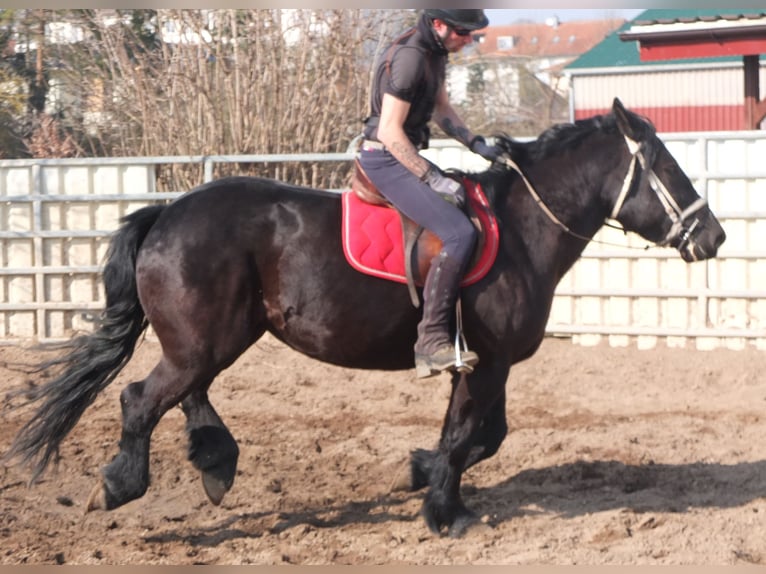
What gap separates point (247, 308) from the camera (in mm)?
5258

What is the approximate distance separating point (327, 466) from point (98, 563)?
6.85 feet

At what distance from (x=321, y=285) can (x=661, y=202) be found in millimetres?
1799

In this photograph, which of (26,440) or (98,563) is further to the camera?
(26,440)

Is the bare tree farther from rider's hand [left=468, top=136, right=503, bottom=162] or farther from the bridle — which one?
the bridle

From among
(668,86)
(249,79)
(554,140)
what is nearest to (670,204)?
(554,140)

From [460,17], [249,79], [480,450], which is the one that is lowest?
[480,450]

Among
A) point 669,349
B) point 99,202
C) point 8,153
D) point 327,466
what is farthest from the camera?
point 8,153

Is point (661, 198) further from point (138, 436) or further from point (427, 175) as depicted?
point (138, 436)

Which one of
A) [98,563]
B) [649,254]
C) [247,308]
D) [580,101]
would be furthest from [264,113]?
[580,101]

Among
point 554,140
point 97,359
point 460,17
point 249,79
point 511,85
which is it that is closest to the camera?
point 460,17

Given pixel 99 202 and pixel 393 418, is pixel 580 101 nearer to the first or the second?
pixel 99 202

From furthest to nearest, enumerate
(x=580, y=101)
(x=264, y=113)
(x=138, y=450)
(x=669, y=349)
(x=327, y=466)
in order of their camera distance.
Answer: (x=580, y=101) → (x=264, y=113) → (x=669, y=349) → (x=327, y=466) → (x=138, y=450)

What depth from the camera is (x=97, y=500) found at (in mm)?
5195

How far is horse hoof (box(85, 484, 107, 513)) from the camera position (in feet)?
17.0
